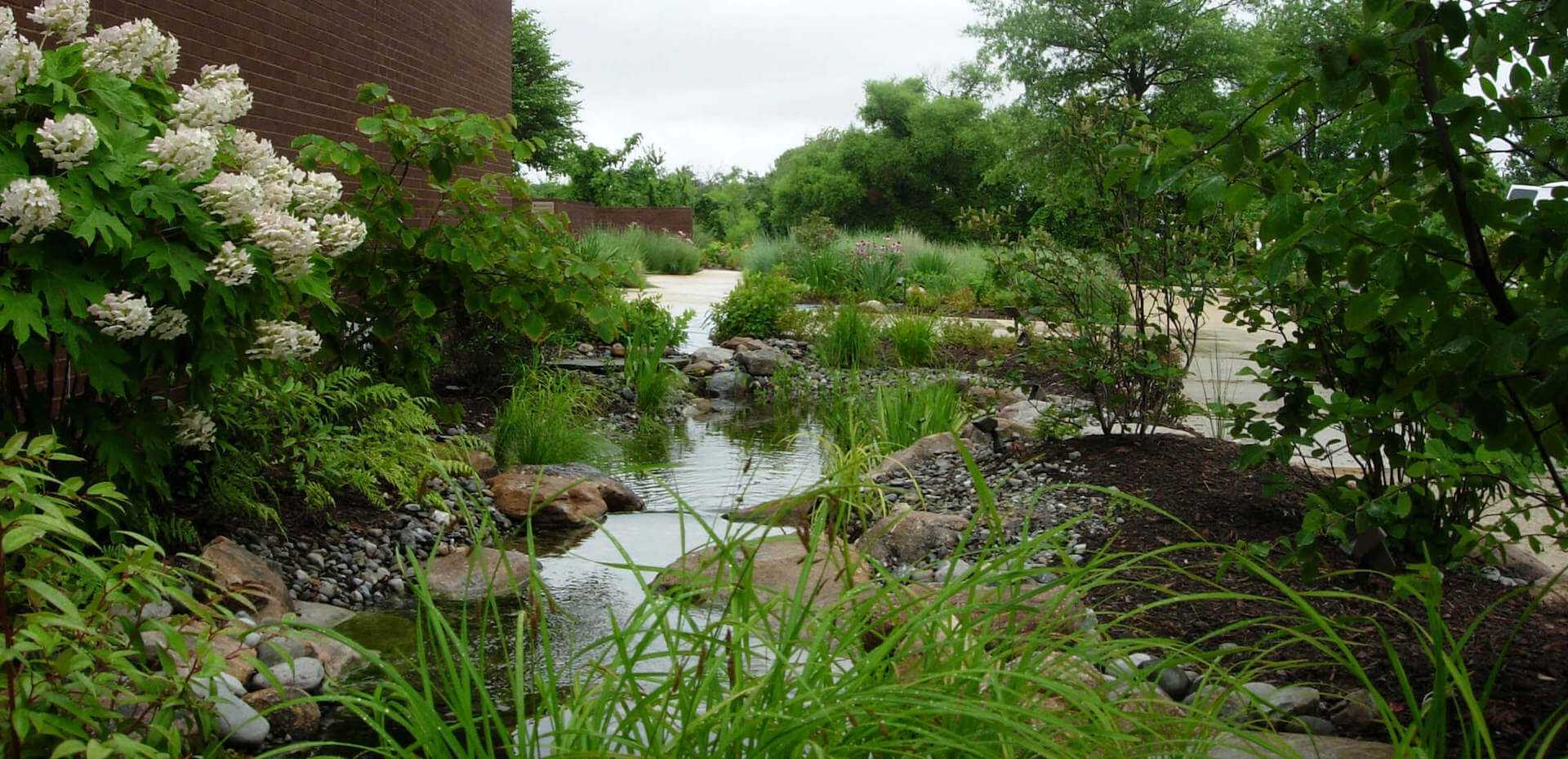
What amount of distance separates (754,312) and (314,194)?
7398 millimetres

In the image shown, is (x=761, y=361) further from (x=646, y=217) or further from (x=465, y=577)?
(x=646, y=217)

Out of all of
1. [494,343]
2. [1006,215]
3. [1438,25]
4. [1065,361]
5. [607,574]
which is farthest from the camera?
[494,343]

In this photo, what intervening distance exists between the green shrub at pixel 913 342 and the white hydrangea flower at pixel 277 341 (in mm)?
6241

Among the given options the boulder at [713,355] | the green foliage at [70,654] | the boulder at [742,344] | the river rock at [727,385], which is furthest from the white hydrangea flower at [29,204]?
the boulder at [742,344]

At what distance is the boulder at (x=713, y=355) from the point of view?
9.68 metres

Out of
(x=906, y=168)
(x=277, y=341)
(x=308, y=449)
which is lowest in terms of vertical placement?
(x=308, y=449)

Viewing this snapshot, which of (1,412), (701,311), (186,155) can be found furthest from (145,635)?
(701,311)

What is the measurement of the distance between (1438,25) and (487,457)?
15.4 ft

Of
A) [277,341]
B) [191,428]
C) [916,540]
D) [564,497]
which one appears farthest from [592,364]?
[277,341]

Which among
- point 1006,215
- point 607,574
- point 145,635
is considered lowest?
point 607,574

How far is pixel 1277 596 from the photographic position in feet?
10.4

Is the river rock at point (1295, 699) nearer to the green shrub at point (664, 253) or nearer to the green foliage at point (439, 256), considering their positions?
the green foliage at point (439, 256)

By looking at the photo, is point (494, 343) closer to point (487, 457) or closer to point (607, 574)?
point (487, 457)

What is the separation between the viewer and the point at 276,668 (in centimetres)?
312
